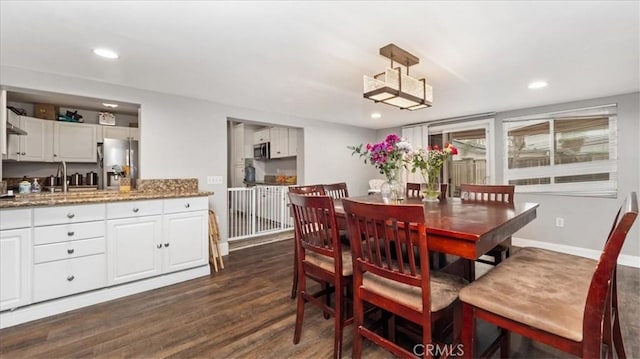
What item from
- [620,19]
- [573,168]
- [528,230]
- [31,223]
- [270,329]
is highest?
[620,19]

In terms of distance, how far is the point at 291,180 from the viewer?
19.6 feet

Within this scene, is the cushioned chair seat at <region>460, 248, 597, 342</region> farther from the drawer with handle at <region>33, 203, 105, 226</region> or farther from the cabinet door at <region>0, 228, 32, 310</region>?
the cabinet door at <region>0, 228, 32, 310</region>

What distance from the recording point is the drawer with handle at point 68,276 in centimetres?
221

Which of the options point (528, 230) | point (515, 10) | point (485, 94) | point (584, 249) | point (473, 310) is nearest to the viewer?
point (473, 310)

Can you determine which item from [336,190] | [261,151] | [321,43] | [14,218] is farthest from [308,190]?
[261,151]

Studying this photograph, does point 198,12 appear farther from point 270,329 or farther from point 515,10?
point 270,329

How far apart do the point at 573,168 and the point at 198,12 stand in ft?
15.9

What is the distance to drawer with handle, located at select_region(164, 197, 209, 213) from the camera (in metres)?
2.86

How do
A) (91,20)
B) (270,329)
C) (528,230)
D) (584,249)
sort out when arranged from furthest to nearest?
(528,230) → (584,249) → (270,329) → (91,20)

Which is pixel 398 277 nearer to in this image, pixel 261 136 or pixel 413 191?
pixel 413 191

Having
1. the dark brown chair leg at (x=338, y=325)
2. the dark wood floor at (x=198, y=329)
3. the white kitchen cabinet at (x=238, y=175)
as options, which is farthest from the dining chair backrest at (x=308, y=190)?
the white kitchen cabinet at (x=238, y=175)

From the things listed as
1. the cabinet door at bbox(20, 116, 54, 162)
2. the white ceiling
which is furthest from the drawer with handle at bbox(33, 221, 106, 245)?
the cabinet door at bbox(20, 116, 54, 162)

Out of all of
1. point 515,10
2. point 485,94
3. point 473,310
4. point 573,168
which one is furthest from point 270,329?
point 573,168

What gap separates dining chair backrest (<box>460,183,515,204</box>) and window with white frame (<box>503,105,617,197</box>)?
2.09 m
